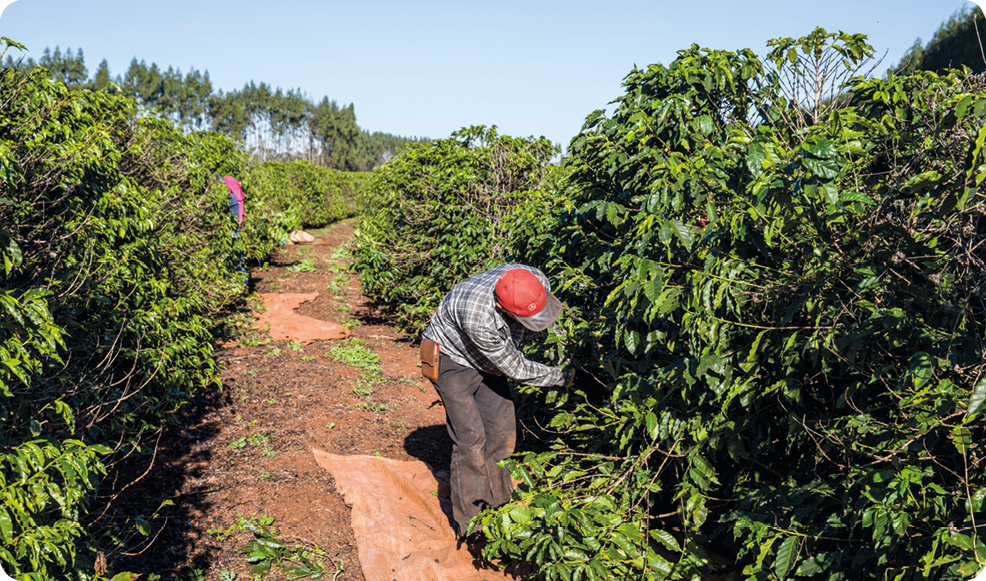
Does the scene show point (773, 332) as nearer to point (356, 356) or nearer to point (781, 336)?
point (781, 336)

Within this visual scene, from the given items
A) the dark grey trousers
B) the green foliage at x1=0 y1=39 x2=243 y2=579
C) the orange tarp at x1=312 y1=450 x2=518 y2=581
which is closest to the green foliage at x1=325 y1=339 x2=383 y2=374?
the green foliage at x1=0 y1=39 x2=243 y2=579

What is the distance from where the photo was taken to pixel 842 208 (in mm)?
2020

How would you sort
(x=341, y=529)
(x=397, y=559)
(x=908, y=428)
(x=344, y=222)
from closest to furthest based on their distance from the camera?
(x=908, y=428) → (x=397, y=559) → (x=341, y=529) → (x=344, y=222)

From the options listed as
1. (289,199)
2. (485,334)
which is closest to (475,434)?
(485,334)

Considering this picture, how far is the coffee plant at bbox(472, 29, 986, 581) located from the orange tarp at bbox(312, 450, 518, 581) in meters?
0.61

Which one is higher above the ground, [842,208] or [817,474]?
[842,208]

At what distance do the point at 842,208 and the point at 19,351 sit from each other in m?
2.90

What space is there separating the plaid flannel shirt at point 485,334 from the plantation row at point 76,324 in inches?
69.1

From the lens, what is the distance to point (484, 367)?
344 centimetres

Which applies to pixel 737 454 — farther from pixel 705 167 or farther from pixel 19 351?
pixel 19 351

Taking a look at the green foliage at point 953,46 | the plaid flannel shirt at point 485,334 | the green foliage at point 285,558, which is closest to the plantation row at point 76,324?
the green foliage at point 285,558

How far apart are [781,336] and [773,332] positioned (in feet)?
0.25

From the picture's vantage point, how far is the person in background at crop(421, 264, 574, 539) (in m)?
3.18

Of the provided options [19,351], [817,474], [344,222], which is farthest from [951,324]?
[344,222]
